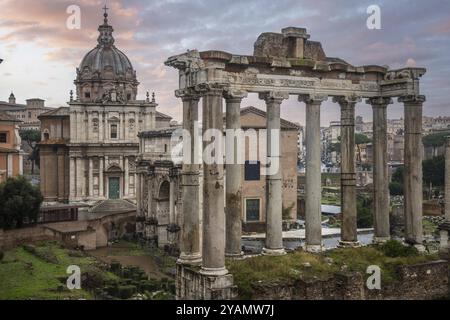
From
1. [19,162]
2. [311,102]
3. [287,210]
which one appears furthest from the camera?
[287,210]

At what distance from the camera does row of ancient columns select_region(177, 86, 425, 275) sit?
45.6 feet

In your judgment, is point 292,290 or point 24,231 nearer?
point 292,290

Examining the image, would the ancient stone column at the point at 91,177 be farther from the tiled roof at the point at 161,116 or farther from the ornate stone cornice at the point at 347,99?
the ornate stone cornice at the point at 347,99

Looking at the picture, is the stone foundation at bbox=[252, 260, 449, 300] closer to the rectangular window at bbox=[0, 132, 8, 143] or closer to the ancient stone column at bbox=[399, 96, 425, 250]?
the ancient stone column at bbox=[399, 96, 425, 250]

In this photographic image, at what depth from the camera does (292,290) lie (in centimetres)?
1434

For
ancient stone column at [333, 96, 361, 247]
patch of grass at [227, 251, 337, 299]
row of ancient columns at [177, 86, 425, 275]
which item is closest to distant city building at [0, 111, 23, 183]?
row of ancient columns at [177, 86, 425, 275]

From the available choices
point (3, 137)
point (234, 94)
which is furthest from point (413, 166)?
point (3, 137)

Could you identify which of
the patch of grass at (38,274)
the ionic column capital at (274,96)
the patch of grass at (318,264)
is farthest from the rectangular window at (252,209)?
the ionic column capital at (274,96)

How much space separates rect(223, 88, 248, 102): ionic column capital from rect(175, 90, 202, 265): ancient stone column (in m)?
0.89

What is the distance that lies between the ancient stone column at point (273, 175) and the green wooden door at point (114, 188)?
3414 centimetres

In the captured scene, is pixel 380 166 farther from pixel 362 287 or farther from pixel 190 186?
pixel 190 186

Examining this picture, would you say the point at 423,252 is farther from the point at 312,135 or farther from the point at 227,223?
the point at 227,223
